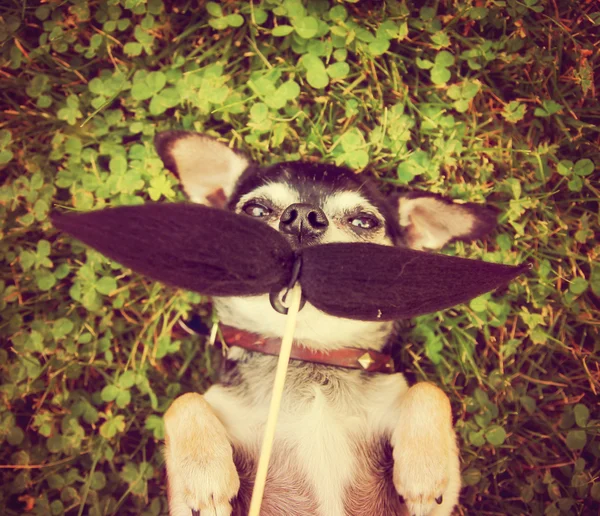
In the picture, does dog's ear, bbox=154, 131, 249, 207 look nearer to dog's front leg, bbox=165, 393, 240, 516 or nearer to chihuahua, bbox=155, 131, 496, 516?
chihuahua, bbox=155, 131, 496, 516

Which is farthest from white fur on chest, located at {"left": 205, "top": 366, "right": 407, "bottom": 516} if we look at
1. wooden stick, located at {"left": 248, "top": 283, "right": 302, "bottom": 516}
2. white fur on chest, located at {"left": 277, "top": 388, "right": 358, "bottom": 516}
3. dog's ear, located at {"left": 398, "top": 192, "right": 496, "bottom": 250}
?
dog's ear, located at {"left": 398, "top": 192, "right": 496, "bottom": 250}

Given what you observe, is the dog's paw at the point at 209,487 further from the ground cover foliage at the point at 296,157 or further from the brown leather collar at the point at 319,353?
the ground cover foliage at the point at 296,157

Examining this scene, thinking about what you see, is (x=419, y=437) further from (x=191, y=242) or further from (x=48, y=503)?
(x=48, y=503)

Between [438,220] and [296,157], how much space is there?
3.27ft

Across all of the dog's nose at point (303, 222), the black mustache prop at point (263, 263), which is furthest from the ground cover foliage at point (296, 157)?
the black mustache prop at point (263, 263)

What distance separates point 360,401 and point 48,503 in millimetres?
1999

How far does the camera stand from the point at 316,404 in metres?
2.12

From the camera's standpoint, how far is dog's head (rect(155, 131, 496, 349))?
7.07 feet

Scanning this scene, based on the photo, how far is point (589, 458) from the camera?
2785 mm

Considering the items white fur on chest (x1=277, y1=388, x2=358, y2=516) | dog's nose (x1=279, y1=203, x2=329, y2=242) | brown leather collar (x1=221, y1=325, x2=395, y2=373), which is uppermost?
dog's nose (x1=279, y1=203, x2=329, y2=242)

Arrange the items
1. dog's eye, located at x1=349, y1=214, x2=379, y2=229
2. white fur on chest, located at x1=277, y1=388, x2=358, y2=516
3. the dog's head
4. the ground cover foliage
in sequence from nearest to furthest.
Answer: white fur on chest, located at x1=277, y1=388, x2=358, y2=516 < the dog's head < dog's eye, located at x1=349, y1=214, x2=379, y2=229 < the ground cover foliage

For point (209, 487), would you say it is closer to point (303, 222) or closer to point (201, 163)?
point (303, 222)

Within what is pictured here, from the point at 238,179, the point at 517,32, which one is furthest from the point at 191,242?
the point at 517,32

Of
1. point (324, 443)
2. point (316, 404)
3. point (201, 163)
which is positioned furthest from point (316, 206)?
point (324, 443)
